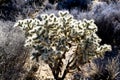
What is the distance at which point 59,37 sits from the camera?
4.77m

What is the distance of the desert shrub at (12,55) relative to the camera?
4910mm

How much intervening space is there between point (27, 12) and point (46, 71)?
15.7 ft

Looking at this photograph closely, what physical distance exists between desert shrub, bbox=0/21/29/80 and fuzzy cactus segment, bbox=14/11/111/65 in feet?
1.66

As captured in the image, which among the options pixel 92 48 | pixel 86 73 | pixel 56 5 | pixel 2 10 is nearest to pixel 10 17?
pixel 2 10

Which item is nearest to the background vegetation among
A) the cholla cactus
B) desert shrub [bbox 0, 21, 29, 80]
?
desert shrub [bbox 0, 21, 29, 80]

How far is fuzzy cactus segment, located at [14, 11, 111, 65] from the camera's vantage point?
4.54 meters

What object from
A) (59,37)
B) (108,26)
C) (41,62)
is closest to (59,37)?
(59,37)

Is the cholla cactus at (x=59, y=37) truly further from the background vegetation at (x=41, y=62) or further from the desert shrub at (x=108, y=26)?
the desert shrub at (x=108, y=26)

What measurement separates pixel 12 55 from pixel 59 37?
978 mm

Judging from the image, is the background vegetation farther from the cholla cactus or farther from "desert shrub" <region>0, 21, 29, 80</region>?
the cholla cactus

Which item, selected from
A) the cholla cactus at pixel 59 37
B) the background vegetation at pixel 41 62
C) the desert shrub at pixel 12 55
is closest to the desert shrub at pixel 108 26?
the background vegetation at pixel 41 62

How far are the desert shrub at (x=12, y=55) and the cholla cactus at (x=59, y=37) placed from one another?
491 millimetres

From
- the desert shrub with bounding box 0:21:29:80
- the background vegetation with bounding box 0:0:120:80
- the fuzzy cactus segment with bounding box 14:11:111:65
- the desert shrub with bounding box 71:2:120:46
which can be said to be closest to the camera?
the fuzzy cactus segment with bounding box 14:11:111:65

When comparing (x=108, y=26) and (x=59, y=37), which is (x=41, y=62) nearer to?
(x=59, y=37)
